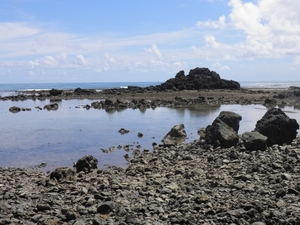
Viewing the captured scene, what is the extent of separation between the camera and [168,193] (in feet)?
38.9

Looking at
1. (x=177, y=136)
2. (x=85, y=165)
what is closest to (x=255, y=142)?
(x=177, y=136)

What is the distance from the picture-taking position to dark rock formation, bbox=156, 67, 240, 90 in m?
85.1

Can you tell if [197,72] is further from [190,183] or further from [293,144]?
[190,183]

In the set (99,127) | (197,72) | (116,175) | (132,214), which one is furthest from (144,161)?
(197,72)

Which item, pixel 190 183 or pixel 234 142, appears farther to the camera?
pixel 234 142

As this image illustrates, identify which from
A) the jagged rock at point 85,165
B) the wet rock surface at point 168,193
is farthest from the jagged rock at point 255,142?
the jagged rock at point 85,165

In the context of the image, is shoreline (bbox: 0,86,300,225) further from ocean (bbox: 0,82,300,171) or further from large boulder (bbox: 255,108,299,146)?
large boulder (bbox: 255,108,299,146)

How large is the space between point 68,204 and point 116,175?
155 inches

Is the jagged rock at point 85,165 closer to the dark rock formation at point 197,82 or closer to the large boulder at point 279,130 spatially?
the large boulder at point 279,130

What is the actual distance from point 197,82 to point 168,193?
76.1 metres

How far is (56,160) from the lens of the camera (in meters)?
19.1

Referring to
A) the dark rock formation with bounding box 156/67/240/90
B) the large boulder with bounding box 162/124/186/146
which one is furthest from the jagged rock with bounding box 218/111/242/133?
the dark rock formation with bounding box 156/67/240/90

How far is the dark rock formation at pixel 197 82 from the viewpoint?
85.1m

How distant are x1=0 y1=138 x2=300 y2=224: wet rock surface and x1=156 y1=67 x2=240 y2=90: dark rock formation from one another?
6802cm
